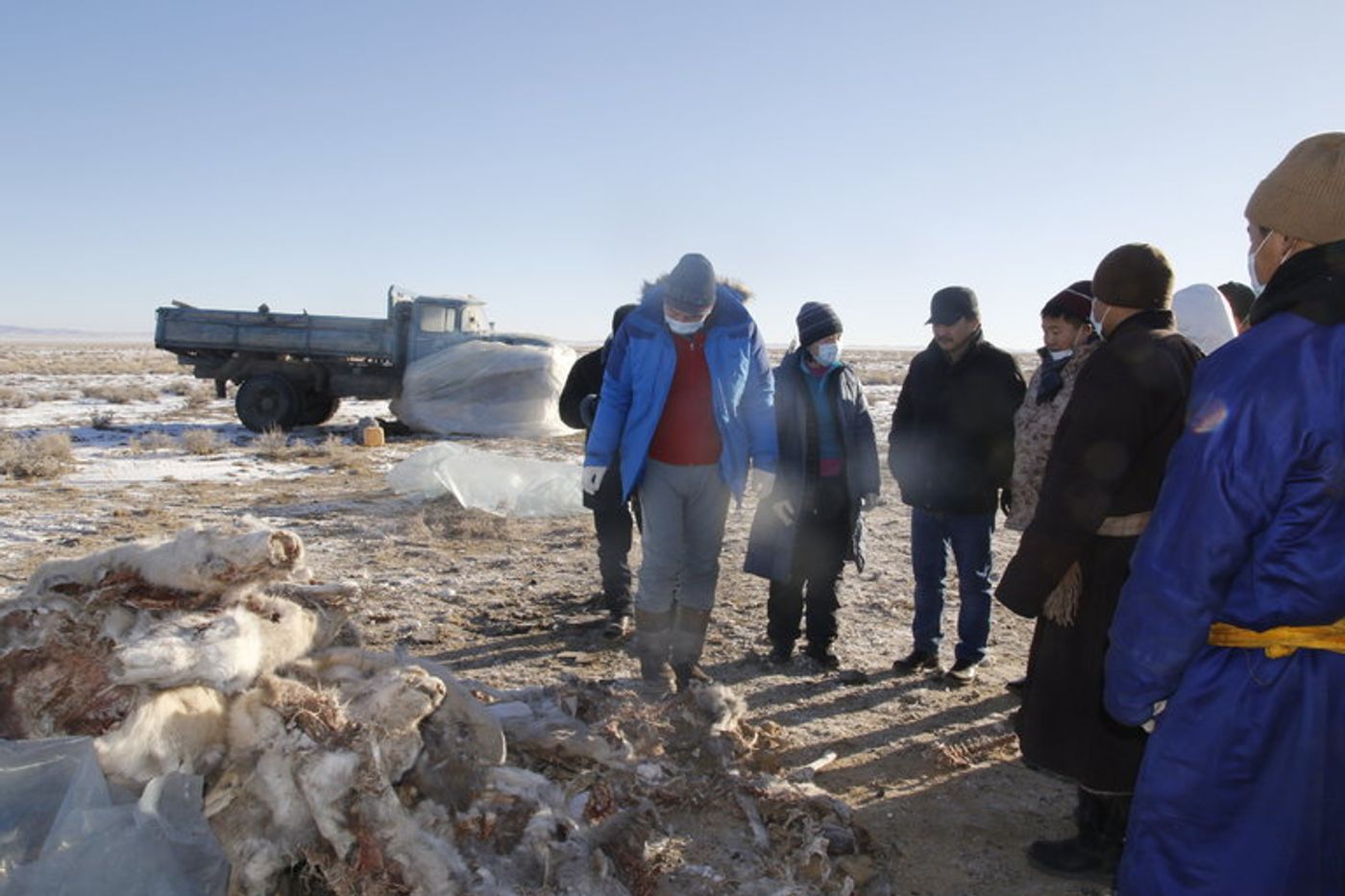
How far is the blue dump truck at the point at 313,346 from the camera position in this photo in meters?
15.2

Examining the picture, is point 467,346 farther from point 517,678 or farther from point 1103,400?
point 1103,400

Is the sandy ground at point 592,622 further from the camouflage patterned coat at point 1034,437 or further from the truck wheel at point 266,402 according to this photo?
the truck wheel at point 266,402

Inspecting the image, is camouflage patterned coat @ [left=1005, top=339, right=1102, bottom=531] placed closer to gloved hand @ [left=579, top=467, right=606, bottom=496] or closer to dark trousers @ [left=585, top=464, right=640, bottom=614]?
gloved hand @ [left=579, top=467, right=606, bottom=496]

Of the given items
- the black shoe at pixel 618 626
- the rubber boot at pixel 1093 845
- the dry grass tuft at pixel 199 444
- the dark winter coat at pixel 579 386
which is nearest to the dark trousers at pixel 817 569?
the black shoe at pixel 618 626

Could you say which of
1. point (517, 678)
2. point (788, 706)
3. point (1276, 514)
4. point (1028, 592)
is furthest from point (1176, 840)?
point (517, 678)

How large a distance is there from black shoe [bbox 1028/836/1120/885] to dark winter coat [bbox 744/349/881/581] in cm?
187

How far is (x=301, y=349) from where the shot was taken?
15172 millimetres

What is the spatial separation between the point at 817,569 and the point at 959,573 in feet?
2.25

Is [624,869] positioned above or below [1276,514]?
below

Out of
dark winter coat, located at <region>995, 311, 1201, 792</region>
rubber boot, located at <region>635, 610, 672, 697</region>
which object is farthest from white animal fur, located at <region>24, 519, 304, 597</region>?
dark winter coat, located at <region>995, 311, 1201, 792</region>

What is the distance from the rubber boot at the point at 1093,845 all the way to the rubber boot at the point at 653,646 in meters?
1.74

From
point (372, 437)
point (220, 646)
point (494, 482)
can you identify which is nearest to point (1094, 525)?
point (220, 646)

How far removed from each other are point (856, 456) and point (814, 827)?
6.68ft

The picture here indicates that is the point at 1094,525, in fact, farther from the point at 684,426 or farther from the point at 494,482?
the point at 494,482
